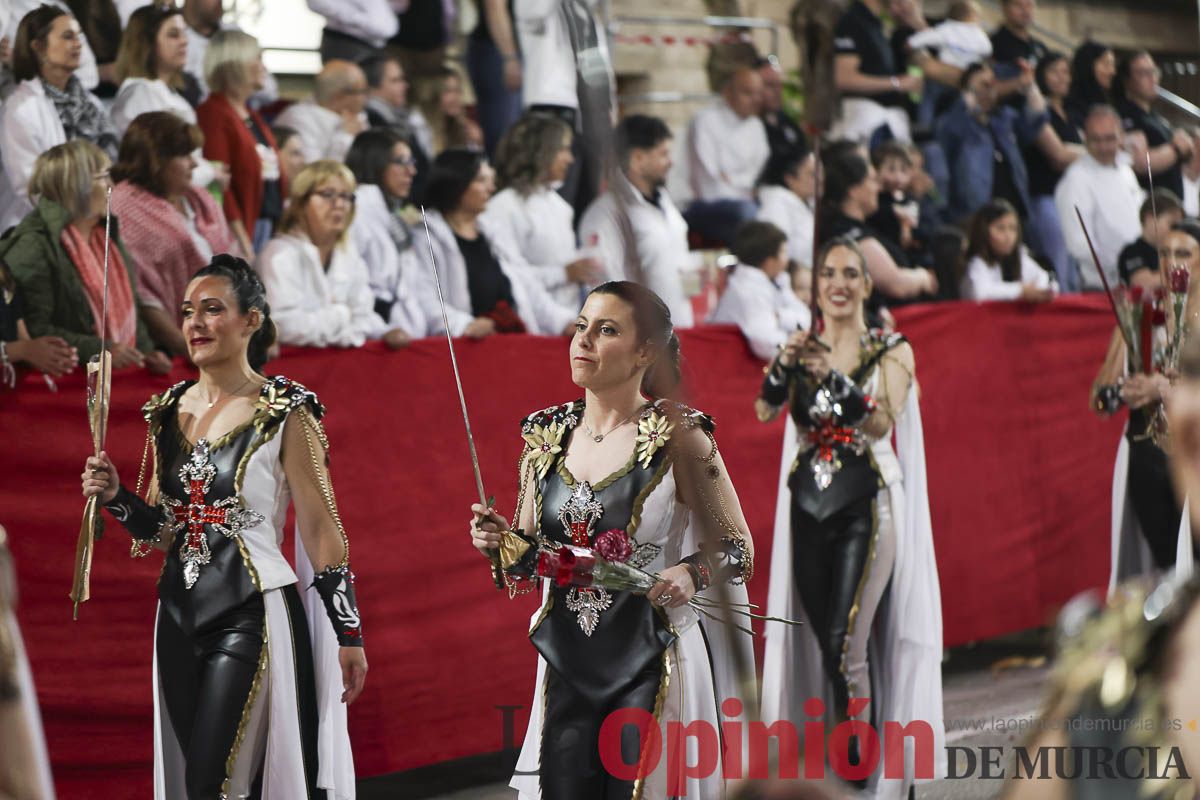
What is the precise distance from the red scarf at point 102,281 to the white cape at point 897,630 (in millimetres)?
2538

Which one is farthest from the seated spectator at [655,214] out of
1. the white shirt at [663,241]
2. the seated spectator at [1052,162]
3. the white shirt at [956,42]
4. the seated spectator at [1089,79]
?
the seated spectator at [1089,79]

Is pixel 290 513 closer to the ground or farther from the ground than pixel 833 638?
farther from the ground

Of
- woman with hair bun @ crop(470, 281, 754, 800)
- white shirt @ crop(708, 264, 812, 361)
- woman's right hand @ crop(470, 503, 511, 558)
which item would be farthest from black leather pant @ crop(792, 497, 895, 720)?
woman's right hand @ crop(470, 503, 511, 558)

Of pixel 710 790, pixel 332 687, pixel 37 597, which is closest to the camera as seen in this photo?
pixel 710 790

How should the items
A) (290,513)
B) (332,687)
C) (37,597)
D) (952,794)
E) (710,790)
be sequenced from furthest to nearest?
(952,794) → (290,513) → (37,597) → (332,687) → (710,790)

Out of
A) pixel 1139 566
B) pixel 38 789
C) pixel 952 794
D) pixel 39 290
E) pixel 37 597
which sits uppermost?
pixel 39 290

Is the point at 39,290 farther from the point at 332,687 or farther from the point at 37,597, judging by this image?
the point at 332,687

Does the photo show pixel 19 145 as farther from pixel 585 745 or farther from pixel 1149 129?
pixel 1149 129

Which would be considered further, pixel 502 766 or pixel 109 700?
pixel 502 766

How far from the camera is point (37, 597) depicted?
5.50 metres

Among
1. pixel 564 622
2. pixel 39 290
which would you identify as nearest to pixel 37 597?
pixel 39 290

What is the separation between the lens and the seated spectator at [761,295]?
314 inches

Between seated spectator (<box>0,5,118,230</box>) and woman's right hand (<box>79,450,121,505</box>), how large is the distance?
1.84 meters

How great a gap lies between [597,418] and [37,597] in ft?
6.80
